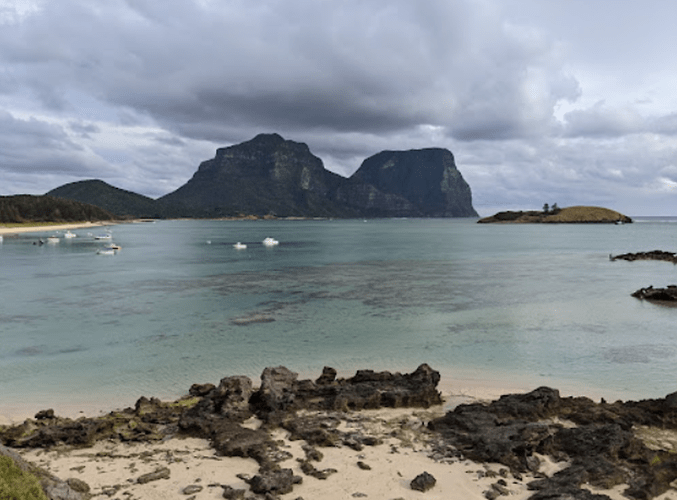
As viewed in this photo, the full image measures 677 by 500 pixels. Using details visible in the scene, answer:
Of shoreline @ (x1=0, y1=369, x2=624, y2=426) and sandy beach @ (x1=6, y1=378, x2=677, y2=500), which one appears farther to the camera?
shoreline @ (x1=0, y1=369, x2=624, y2=426)

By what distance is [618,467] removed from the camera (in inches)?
440

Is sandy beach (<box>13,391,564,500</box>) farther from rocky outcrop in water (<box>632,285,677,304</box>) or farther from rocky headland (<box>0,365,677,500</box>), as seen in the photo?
rocky outcrop in water (<box>632,285,677,304</box>)

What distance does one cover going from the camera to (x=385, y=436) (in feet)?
44.0

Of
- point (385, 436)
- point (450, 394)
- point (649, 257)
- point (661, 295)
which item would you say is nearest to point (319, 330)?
point (450, 394)

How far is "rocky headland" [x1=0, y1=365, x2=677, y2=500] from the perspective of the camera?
10664mm

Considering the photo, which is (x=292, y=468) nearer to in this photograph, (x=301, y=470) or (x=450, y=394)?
(x=301, y=470)

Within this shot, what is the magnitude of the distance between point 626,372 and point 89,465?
22.4 meters

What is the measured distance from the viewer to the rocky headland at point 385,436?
1066 cm

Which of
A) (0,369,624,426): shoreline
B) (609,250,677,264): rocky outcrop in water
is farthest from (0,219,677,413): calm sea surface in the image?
(609,250,677,264): rocky outcrop in water

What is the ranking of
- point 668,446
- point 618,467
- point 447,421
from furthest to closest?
point 447,421 < point 668,446 < point 618,467

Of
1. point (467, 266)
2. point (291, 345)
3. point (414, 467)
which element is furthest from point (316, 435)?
point (467, 266)

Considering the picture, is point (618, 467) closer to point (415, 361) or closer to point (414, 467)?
point (414, 467)

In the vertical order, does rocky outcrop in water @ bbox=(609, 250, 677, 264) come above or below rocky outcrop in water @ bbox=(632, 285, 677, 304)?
above

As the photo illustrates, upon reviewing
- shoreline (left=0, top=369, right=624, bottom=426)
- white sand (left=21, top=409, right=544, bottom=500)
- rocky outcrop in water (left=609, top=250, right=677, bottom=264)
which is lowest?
shoreline (left=0, top=369, right=624, bottom=426)
